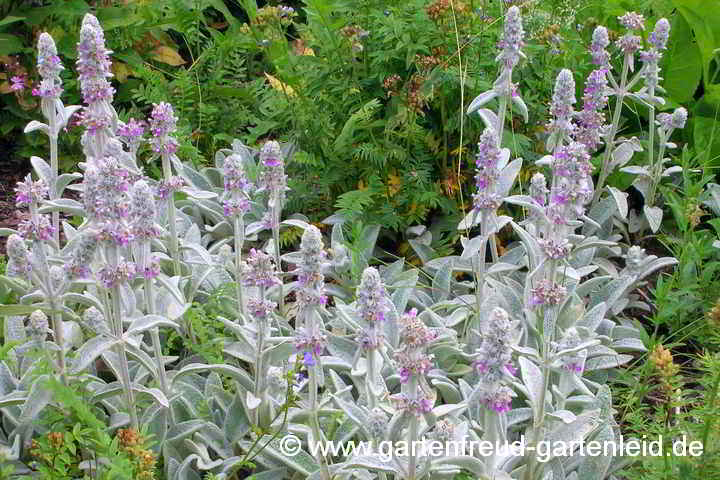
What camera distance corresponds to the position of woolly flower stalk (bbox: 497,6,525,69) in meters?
3.26

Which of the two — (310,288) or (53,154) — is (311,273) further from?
(53,154)

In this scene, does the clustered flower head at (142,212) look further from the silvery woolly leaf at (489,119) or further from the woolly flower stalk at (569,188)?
the silvery woolly leaf at (489,119)

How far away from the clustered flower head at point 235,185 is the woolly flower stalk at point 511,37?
1105 mm

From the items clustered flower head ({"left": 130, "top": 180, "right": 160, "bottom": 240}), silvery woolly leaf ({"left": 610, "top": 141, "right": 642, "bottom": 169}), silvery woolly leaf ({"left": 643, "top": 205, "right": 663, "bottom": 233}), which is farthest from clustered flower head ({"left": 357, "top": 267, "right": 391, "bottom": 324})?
silvery woolly leaf ({"left": 610, "top": 141, "right": 642, "bottom": 169})

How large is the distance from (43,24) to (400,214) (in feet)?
9.08

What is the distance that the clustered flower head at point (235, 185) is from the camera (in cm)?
314

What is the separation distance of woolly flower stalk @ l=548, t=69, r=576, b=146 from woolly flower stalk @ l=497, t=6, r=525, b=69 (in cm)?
20

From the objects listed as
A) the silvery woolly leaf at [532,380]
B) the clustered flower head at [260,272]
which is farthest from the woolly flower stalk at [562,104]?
the clustered flower head at [260,272]

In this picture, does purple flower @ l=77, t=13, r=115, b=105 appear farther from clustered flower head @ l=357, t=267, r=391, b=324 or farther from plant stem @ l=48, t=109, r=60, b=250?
clustered flower head @ l=357, t=267, r=391, b=324

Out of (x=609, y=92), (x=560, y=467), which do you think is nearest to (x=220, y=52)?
(x=609, y=92)

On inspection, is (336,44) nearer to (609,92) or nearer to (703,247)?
(609,92)

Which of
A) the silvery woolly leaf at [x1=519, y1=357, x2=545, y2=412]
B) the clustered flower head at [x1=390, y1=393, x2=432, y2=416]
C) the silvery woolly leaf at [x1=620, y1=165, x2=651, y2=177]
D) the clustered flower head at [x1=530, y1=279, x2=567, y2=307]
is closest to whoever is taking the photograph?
the clustered flower head at [x1=390, y1=393, x2=432, y2=416]

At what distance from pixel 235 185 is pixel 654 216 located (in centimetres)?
219

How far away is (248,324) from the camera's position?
310 cm
